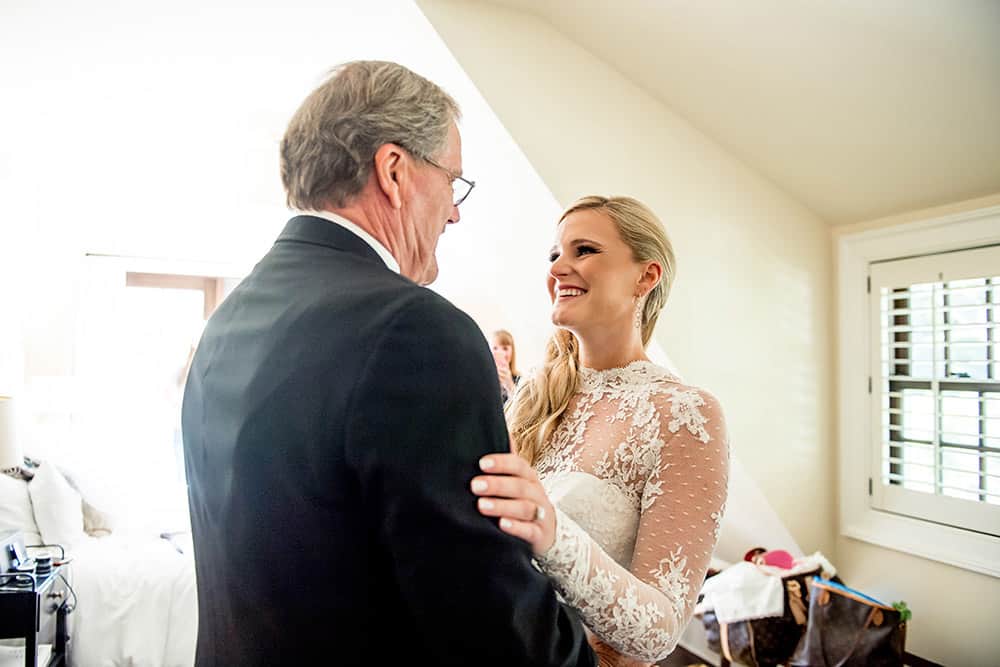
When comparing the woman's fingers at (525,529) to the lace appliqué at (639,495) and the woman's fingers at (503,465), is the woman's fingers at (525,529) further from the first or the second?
the lace appliqué at (639,495)

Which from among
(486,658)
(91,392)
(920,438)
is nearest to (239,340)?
(486,658)

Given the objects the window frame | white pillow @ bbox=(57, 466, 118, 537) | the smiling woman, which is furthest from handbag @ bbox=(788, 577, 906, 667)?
white pillow @ bbox=(57, 466, 118, 537)

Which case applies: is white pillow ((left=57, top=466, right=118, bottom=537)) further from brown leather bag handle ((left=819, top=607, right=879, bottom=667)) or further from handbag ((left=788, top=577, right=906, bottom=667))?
brown leather bag handle ((left=819, top=607, right=879, bottom=667))

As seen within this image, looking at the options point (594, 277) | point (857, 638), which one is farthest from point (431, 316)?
point (857, 638)

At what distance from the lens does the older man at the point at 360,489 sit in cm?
66

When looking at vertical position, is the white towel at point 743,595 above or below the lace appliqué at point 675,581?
below

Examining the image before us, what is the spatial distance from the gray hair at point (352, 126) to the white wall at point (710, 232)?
185 cm

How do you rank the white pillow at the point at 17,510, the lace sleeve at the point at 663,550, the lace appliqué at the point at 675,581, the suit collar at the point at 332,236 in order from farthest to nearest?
the white pillow at the point at 17,510 < the lace appliqué at the point at 675,581 < the lace sleeve at the point at 663,550 < the suit collar at the point at 332,236

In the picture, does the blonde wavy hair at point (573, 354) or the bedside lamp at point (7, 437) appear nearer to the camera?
the blonde wavy hair at point (573, 354)

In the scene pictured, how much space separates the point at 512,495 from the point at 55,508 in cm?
363

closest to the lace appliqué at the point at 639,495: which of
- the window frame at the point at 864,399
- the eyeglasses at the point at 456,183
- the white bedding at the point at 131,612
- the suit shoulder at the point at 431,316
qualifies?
the suit shoulder at the point at 431,316

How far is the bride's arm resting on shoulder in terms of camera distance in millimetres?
729

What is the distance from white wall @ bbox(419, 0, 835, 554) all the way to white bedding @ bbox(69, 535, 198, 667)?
249 cm

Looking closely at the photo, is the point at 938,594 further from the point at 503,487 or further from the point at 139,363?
the point at 139,363
